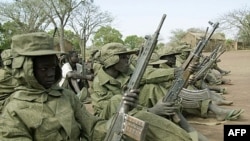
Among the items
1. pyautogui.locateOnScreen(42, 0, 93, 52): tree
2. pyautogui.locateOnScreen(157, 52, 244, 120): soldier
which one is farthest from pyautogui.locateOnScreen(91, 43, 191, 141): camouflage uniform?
pyautogui.locateOnScreen(42, 0, 93, 52): tree

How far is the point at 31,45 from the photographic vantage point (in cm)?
302

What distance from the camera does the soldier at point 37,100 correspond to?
2.92 meters

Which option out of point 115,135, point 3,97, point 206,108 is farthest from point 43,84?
→ point 206,108

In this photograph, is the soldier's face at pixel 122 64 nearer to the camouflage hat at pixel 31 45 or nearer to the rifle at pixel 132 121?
the rifle at pixel 132 121

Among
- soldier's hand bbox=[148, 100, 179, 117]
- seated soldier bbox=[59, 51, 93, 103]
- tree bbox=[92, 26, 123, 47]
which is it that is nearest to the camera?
soldier's hand bbox=[148, 100, 179, 117]

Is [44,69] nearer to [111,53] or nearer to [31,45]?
[31,45]

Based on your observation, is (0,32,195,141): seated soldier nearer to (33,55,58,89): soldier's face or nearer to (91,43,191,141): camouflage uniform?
(33,55,58,89): soldier's face

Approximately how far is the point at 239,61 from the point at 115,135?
27200mm

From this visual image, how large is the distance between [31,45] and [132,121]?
1.00m

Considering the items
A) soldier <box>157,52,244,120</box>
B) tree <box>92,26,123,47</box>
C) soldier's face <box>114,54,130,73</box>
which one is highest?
tree <box>92,26,123,47</box>

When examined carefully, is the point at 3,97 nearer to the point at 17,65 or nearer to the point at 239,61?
the point at 17,65

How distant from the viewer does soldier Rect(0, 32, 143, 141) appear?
2.92 m

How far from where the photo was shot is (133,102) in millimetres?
2986

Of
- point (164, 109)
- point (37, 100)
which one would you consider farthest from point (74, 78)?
point (37, 100)
